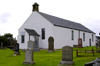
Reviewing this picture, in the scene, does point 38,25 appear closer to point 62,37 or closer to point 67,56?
point 62,37

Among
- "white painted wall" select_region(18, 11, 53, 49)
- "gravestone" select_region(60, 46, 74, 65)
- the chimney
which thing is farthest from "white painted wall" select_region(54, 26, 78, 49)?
"gravestone" select_region(60, 46, 74, 65)

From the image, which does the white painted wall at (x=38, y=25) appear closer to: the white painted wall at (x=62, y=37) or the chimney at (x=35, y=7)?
the chimney at (x=35, y=7)

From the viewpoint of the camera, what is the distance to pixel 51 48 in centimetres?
2466

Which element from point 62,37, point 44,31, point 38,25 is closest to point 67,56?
point 44,31

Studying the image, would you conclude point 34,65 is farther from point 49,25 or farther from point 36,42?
point 49,25

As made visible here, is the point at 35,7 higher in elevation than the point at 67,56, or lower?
higher

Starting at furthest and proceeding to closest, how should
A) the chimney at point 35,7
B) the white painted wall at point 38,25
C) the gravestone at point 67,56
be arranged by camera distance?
the chimney at point 35,7 → the white painted wall at point 38,25 → the gravestone at point 67,56

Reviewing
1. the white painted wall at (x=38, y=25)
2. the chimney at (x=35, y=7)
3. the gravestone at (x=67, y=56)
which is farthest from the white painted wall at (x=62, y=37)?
Answer: the gravestone at (x=67, y=56)

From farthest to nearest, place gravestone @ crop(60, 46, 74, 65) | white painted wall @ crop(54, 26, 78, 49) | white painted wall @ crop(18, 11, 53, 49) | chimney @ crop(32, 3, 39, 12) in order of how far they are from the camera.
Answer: chimney @ crop(32, 3, 39, 12) → white painted wall @ crop(18, 11, 53, 49) → white painted wall @ crop(54, 26, 78, 49) → gravestone @ crop(60, 46, 74, 65)

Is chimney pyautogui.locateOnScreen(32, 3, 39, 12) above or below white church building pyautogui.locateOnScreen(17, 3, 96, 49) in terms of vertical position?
above

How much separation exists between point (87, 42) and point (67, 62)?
36.3m

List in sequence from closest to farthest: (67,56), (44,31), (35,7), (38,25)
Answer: (67,56) < (44,31) < (38,25) < (35,7)

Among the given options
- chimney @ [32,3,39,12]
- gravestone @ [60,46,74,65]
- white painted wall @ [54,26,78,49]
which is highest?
chimney @ [32,3,39,12]

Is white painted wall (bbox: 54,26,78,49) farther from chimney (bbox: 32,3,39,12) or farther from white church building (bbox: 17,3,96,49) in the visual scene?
chimney (bbox: 32,3,39,12)
